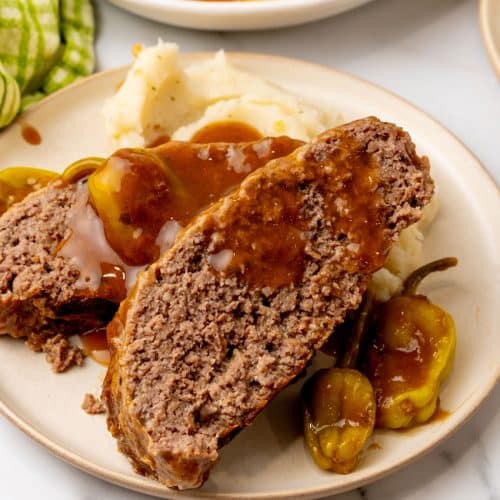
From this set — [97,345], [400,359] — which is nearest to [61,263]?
[97,345]

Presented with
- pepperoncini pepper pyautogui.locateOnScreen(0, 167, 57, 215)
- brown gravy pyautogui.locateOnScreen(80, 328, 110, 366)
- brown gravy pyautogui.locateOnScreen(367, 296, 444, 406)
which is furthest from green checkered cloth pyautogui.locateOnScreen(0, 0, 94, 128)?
brown gravy pyautogui.locateOnScreen(367, 296, 444, 406)

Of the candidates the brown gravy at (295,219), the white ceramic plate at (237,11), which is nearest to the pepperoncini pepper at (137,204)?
the brown gravy at (295,219)

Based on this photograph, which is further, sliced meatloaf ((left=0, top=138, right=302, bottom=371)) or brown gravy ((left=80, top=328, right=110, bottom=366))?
brown gravy ((left=80, top=328, right=110, bottom=366))

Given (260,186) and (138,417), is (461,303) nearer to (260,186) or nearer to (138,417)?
(260,186)

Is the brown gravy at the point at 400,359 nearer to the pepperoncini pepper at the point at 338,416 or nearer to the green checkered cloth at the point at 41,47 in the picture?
the pepperoncini pepper at the point at 338,416

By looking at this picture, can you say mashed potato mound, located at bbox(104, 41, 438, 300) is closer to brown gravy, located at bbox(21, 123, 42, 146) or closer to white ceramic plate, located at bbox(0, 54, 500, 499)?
white ceramic plate, located at bbox(0, 54, 500, 499)
